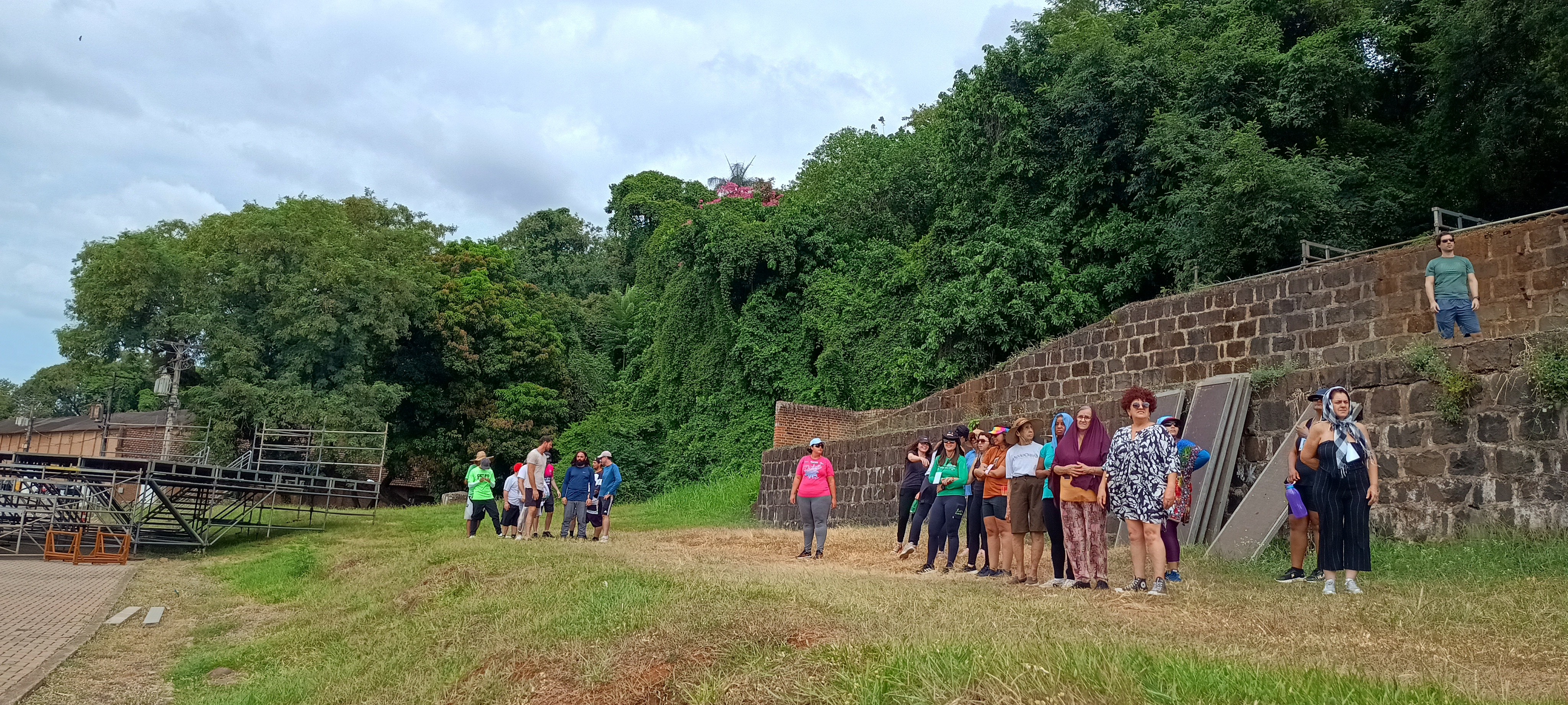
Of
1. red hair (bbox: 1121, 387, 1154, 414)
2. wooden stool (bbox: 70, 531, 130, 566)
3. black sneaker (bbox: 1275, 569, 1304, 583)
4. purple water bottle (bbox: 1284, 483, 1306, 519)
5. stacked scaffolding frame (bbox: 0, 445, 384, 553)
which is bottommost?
wooden stool (bbox: 70, 531, 130, 566)

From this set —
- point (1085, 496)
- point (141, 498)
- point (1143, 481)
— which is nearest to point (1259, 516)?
point (1085, 496)

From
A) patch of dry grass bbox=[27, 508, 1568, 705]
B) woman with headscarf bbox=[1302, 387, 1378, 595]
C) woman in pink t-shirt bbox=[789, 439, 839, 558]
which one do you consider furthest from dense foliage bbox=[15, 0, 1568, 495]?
patch of dry grass bbox=[27, 508, 1568, 705]

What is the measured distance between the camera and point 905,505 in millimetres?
12164

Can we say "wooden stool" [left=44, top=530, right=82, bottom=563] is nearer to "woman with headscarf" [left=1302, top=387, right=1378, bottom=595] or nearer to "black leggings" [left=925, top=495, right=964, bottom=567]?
"black leggings" [left=925, top=495, right=964, bottom=567]

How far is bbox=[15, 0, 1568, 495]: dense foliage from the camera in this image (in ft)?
56.6

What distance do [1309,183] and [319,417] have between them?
25.4 m

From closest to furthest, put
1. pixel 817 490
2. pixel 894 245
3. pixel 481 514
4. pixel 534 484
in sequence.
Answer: pixel 817 490 < pixel 534 484 < pixel 481 514 < pixel 894 245

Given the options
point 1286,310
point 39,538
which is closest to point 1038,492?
point 1286,310

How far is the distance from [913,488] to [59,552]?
14.2m

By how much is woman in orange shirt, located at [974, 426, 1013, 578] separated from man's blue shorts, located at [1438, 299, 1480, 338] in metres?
4.82

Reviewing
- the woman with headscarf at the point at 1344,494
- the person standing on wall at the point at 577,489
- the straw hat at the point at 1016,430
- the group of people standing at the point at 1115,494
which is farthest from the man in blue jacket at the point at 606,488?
the woman with headscarf at the point at 1344,494

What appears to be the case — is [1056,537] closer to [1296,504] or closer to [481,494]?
[1296,504]

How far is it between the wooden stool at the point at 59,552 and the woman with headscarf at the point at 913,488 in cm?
1263

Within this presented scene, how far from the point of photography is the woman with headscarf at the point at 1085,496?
806cm
